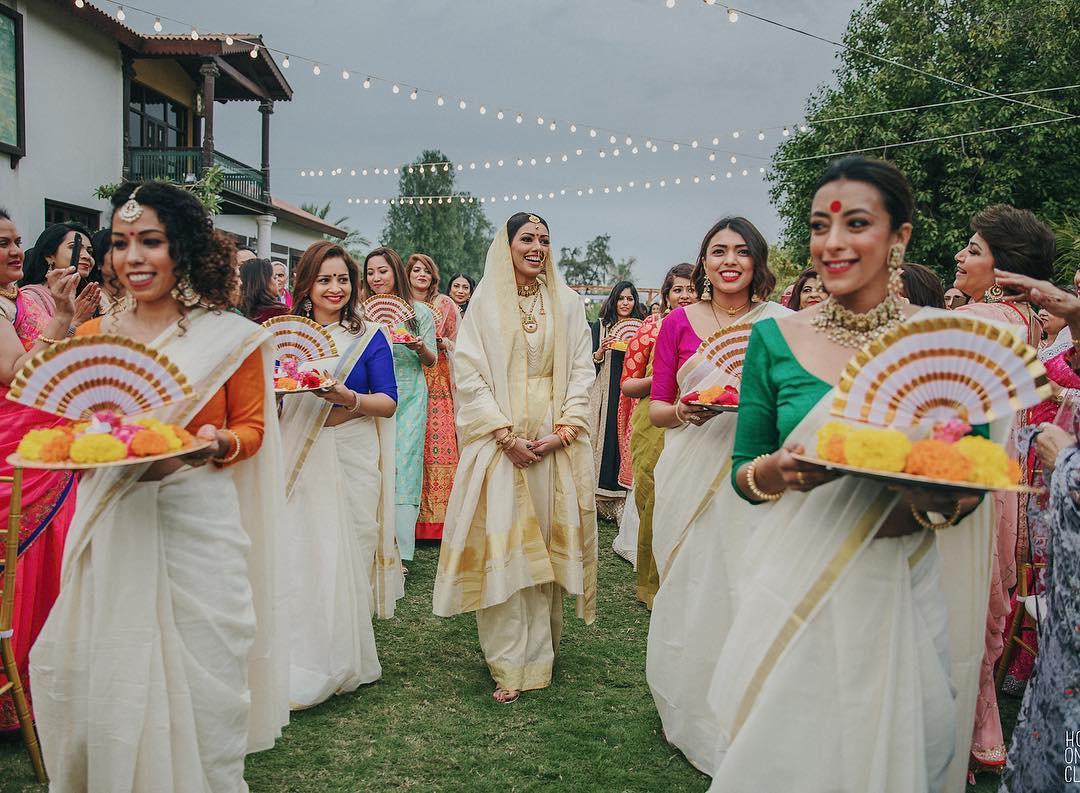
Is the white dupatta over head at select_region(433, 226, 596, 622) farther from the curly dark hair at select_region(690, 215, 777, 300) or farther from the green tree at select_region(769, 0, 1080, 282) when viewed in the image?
the green tree at select_region(769, 0, 1080, 282)

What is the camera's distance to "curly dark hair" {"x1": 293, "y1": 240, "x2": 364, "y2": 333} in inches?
190

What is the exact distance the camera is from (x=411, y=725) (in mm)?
4258

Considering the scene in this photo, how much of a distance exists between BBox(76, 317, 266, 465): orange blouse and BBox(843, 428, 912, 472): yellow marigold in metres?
1.99

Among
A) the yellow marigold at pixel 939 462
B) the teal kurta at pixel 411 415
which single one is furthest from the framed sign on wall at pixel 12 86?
the yellow marigold at pixel 939 462

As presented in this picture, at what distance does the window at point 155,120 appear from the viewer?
21.2 meters

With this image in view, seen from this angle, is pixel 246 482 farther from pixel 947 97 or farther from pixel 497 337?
pixel 947 97

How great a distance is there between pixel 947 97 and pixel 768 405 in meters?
19.5

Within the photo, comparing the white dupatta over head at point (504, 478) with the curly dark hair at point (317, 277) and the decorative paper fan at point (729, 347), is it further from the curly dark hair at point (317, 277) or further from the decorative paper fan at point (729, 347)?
the decorative paper fan at point (729, 347)

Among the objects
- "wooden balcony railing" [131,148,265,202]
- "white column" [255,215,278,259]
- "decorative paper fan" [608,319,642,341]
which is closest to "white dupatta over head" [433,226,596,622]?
"decorative paper fan" [608,319,642,341]

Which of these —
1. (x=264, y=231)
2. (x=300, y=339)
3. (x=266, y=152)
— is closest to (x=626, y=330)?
(x=300, y=339)

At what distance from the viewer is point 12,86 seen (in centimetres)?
1539

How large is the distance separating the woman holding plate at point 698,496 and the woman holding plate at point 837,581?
1.40 meters

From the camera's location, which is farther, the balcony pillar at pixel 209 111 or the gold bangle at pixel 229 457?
the balcony pillar at pixel 209 111

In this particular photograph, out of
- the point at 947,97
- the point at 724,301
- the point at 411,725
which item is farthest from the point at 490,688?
the point at 947,97
